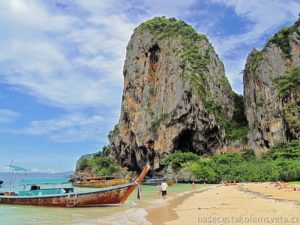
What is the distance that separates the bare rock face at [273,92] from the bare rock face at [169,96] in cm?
714

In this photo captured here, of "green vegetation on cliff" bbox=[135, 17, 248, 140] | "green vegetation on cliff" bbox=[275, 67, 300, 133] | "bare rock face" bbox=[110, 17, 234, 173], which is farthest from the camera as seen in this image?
"green vegetation on cliff" bbox=[135, 17, 248, 140]

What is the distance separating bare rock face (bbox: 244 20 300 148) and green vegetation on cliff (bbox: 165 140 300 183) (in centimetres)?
330

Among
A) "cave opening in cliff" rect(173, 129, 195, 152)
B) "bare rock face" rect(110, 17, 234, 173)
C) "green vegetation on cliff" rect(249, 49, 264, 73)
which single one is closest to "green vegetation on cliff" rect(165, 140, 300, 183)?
"cave opening in cliff" rect(173, 129, 195, 152)

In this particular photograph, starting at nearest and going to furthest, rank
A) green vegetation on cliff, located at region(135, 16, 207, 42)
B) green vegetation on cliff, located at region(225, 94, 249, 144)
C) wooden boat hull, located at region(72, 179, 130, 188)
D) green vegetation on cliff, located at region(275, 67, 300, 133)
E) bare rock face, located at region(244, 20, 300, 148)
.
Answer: wooden boat hull, located at region(72, 179, 130, 188) → green vegetation on cliff, located at region(275, 67, 300, 133) → bare rock face, located at region(244, 20, 300, 148) → green vegetation on cliff, located at region(225, 94, 249, 144) → green vegetation on cliff, located at region(135, 16, 207, 42)

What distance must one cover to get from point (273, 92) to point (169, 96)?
1884 cm

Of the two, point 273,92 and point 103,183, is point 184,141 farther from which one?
point 103,183

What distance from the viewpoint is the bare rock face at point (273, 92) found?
46781mm

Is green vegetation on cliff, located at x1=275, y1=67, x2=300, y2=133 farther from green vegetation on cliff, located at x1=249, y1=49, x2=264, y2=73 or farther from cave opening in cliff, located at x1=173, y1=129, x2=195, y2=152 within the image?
cave opening in cliff, located at x1=173, y1=129, x2=195, y2=152

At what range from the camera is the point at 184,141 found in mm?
60312

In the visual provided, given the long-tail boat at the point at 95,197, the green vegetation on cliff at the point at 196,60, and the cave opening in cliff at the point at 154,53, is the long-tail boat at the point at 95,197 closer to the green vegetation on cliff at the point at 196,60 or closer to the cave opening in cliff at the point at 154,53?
the green vegetation on cliff at the point at 196,60

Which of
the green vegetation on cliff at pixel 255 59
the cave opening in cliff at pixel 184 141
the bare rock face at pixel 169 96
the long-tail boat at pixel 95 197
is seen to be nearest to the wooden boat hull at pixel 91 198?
the long-tail boat at pixel 95 197

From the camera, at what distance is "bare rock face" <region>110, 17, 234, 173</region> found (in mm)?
57594

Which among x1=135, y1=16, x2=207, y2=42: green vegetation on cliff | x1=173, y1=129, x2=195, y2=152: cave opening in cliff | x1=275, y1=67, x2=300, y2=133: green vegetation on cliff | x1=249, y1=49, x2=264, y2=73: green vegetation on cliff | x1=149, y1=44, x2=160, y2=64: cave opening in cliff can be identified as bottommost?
x1=173, y1=129, x2=195, y2=152: cave opening in cliff

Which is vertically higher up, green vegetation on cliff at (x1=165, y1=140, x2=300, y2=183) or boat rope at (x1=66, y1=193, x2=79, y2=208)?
green vegetation on cliff at (x1=165, y1=140, x2=300, y2=183)
